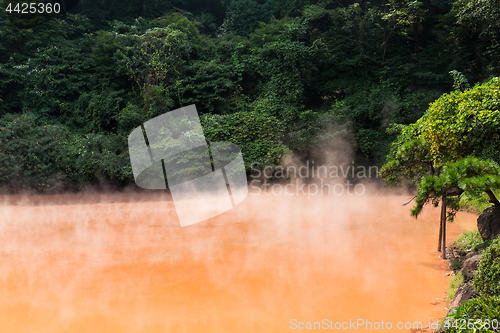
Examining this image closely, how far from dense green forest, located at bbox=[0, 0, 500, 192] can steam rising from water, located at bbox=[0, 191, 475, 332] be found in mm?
4054

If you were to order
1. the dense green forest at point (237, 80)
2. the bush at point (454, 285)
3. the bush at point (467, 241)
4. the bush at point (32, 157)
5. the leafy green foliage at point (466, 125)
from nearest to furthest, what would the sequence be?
1. the bush at point (454, 285)
2. the leafy green foliage at point (466, 125)
3. the bush at point (467, 241)
4. the bush at point (32, 157)
5. the dense green forest at point (237, 80)

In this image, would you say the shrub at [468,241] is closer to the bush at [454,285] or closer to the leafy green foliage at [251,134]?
the bush at [454,285]

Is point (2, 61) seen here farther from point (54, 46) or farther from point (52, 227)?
point (52, 227)

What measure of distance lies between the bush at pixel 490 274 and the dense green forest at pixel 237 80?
944 cm

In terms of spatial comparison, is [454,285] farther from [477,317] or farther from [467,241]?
[477,317]

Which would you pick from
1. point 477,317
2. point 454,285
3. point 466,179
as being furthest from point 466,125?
point 477,317

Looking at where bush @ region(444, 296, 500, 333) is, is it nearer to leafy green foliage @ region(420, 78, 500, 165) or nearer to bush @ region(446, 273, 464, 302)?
bush @ region(446, 273, 464, 302)

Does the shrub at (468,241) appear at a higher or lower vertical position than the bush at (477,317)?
lower

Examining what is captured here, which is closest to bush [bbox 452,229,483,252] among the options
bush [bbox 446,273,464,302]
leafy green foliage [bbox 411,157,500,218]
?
bush [bbox 446,273,464,302]

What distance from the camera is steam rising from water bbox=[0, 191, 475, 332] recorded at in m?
4.18

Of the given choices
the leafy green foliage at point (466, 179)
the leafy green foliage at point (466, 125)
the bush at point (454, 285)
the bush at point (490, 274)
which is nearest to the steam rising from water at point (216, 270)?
the bush at point (454, 285)

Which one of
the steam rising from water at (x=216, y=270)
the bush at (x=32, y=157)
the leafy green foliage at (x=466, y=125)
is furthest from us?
the bush at (x=32, y=157)

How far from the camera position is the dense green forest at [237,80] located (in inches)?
493

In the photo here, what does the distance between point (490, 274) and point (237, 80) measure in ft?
44.1
